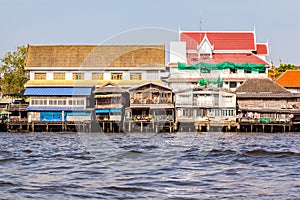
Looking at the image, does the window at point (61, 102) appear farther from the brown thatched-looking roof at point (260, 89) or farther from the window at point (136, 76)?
the brown thatched-looking roof at point (260, 89)

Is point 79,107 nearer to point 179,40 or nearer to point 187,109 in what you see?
point 187,109

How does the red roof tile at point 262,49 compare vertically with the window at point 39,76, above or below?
above

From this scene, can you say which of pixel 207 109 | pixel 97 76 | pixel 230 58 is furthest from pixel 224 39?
pixel 207 109

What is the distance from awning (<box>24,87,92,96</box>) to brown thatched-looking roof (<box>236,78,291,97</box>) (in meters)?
14.9

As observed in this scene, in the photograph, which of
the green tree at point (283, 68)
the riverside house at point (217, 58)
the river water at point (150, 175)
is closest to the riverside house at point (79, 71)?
the riverside house at point (217, 58)

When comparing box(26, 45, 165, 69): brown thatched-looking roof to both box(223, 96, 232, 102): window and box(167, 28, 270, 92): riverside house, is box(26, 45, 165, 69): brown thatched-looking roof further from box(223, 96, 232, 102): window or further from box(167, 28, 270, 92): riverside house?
box(223, 96, 232, 102): window

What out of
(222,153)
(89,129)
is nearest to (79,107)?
(89,129)

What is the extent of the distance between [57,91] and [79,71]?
→ 14.8 ft

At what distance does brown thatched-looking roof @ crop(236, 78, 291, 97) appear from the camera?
176ft

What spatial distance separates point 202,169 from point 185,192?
14.1 ft

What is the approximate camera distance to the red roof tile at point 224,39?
6612 centimetres

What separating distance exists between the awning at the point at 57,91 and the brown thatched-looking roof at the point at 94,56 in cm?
337

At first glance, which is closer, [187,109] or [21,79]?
[187,109]

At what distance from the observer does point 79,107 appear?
2146 inches
